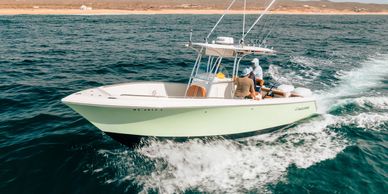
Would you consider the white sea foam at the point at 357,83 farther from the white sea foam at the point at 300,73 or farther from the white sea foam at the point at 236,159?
the white sea foam at the point at 236,159

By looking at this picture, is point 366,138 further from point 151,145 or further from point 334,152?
point 151,145

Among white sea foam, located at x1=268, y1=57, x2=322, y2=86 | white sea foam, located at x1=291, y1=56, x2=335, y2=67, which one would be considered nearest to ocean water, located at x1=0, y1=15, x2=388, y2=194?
white sea foam, located at x1=268, y1=57, x2=322, y2=86

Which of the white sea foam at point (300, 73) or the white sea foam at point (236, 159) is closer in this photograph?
the white sea foam at point (236, 159)

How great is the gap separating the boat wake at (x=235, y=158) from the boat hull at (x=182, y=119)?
23.3 inches

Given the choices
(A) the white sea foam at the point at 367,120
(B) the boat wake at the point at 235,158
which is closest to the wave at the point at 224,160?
(B) the boat wake at the point at 235,158

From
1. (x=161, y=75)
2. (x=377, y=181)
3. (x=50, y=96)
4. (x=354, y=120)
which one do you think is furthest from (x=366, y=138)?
(x=50, y=96)

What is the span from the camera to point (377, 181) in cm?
763

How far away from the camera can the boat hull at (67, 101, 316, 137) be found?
25.9 feet

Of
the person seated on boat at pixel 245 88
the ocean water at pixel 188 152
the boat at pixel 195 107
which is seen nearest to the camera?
the ocean water at pixel 188 152

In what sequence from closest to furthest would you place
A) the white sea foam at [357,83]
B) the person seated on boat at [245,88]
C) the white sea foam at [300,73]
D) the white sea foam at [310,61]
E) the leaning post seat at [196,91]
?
1. the person seated on boat at [245,88]
2. the leaning post seat at [196,91]
3. the white sea foam at [357,83]
4. the white sea foam at [300,73]
5. the white sea foam at [310,61]

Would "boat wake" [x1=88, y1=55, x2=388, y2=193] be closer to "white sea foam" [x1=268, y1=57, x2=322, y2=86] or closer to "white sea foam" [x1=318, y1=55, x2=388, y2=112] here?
"white sea foam" [x1=318, y1=55, x2=388, y2=112]

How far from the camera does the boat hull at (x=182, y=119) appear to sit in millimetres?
7887

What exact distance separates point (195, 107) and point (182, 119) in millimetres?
553

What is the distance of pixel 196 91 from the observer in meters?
9.66
